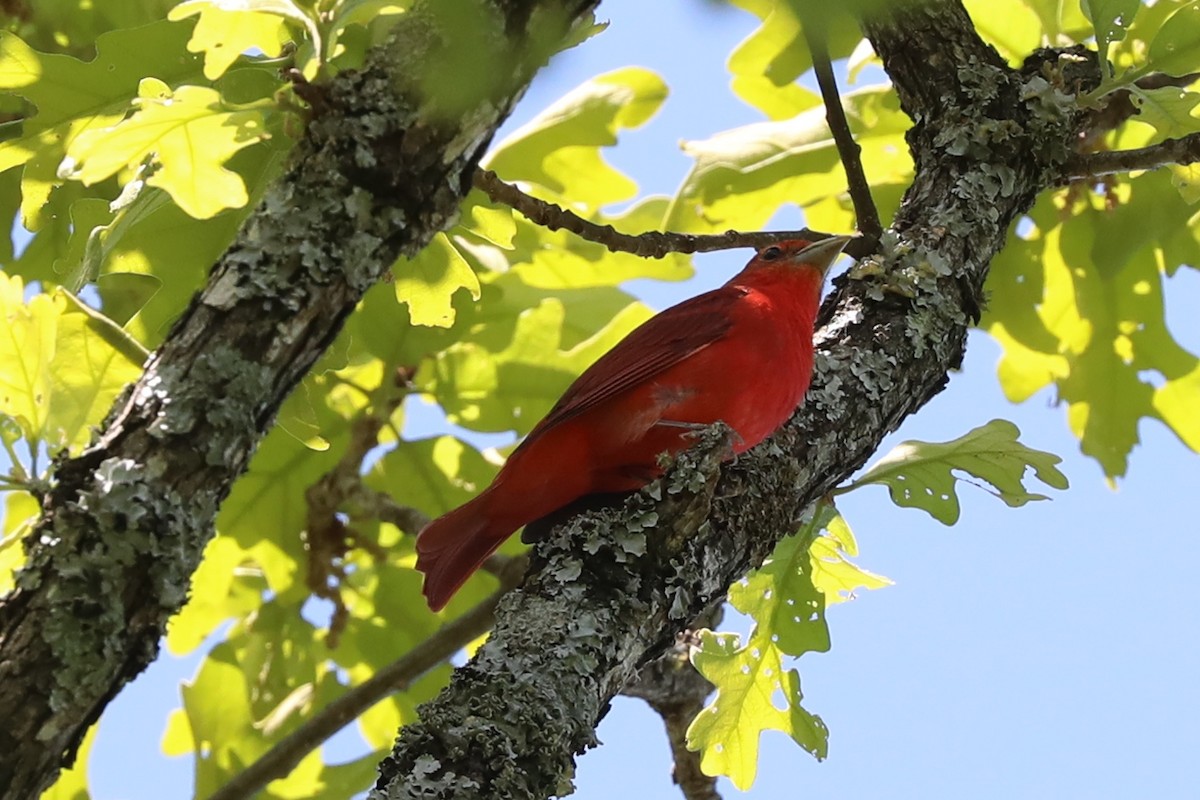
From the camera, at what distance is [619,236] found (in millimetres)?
3143

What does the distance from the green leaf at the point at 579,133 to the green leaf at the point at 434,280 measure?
1.32m

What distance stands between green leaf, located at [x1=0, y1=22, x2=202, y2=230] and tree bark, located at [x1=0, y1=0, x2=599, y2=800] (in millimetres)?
962

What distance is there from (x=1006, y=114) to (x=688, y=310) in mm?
1063

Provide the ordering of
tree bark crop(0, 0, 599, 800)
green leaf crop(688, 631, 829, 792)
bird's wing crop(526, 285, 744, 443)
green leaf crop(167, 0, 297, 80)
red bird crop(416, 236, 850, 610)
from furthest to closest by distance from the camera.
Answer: bird's wing crop(526, 285, 744, 443) → red bird crop(416, 236, 850, 610) → green leaf crop(688, 631, 829, 792) → green leaf crop(167, 0, 297, 80) → tree bark crop(0, 0, 599, 800)

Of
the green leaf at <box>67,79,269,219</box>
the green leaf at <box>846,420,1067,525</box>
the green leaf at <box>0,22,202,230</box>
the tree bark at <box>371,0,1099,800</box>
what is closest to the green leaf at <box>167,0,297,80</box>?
the green leaf at <box>67,79,269,219</box>

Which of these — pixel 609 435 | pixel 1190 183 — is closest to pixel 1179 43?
pixel 1190 183

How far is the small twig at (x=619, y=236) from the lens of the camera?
3.00 metres

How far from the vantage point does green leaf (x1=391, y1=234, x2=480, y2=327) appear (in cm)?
302

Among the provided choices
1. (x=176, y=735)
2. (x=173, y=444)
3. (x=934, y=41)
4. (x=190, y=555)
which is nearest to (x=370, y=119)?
(x=173, y=444)

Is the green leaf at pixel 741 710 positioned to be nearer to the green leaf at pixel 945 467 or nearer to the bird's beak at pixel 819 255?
the green leaf at pixel 945 467

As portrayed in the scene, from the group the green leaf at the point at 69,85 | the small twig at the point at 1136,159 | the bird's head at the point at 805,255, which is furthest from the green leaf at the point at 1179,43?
the green leaf at the point at 69,85

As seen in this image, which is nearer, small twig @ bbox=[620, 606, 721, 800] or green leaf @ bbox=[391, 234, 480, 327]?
green leaf @ bbox=[391, 234, 480, 327]

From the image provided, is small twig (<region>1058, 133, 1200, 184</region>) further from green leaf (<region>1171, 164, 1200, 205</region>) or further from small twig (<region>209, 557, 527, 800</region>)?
small twig (<region>209, 557, 527, 800</region>)

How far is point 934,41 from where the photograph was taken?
3283 mm
